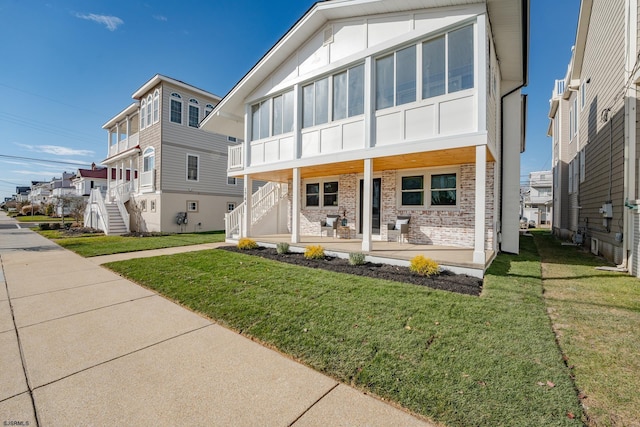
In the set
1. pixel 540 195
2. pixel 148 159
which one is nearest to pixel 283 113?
pixel 148 159

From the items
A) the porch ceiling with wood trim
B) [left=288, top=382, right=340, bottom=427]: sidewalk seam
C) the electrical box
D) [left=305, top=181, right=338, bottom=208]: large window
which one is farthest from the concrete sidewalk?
the electrical box

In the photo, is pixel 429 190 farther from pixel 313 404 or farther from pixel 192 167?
pixel 192 167

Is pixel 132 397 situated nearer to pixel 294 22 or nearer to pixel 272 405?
pixel 272 405

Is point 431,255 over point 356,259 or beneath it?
over

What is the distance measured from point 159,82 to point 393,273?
1736 cm

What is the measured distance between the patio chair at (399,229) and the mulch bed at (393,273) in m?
2.38

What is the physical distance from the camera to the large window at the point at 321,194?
37.5ft

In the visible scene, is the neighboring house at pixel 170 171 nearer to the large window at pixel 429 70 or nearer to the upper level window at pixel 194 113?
the upper level window at pixel 194 113

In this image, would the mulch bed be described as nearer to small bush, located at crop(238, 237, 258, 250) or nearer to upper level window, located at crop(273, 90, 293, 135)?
small bush, located at crop(238, 237, 258, 250)

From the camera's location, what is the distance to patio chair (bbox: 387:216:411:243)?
8883 mm

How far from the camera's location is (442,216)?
28.3ft

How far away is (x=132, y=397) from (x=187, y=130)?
17.6 metres

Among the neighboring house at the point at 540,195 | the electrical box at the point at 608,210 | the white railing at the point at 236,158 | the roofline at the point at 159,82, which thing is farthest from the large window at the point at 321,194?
the neighboring house at the point at 540,195

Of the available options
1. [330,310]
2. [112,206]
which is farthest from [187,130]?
[330,310]
